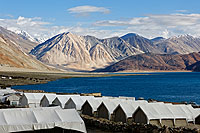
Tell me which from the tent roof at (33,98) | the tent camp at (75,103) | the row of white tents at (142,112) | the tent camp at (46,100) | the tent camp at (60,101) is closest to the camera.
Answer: the row of white tents at (142,112)

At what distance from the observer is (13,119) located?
952 inches

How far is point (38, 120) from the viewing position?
2475 centimetres

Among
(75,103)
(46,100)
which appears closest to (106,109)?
(75,103)

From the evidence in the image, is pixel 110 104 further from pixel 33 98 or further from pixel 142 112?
pixel 33 98

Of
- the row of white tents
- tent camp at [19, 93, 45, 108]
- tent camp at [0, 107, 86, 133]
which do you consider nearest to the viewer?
tent camp at [0, 107, 86, 133]

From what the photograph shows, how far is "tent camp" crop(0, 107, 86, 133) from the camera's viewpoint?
77.3 feet

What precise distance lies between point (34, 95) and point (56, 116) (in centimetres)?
3021

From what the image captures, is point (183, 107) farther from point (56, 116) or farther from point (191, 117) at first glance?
point (56, 116)

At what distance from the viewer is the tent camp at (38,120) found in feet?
77.3

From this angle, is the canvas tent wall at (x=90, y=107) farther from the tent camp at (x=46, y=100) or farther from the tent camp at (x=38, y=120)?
the tent camp at (x=38, y=120)

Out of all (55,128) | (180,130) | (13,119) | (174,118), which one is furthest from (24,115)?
(174,118)

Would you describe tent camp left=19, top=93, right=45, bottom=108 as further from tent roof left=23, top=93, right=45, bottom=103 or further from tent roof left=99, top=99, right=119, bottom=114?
tent roof left=99, top=99, right=119, bottom=114

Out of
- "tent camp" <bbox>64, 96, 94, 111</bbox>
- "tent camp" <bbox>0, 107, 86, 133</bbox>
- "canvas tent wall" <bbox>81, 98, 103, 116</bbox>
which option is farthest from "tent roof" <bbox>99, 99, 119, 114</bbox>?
"tent camp" <bbox>0, 107, 86, 133</bbox>

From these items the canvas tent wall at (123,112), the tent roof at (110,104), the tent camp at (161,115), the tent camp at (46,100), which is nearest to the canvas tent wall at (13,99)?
the tent camp at (46,100)
